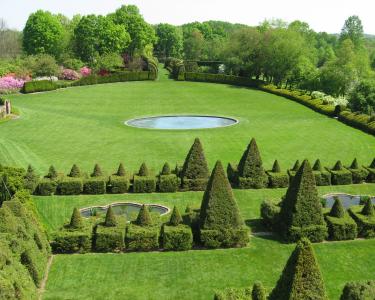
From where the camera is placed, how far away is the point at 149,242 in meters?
19.9

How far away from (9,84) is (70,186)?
49729 millimetres

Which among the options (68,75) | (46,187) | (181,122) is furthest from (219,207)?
(68,75)

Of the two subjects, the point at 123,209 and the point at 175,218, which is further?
the point at 123,209

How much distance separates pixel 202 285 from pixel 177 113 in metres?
41.3

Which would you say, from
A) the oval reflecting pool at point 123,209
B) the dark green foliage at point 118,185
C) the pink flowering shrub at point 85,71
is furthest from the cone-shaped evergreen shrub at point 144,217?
the pink flowering shrub at point 85,71

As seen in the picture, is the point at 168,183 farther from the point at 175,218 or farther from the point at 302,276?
the point at 302,276

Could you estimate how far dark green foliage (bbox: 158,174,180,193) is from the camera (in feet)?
90.2

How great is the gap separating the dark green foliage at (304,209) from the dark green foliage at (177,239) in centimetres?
458

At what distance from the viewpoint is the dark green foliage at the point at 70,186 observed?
27.1 m

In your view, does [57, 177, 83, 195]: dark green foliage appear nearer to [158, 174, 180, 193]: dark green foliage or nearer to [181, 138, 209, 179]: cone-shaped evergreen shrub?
[158, 174, 180, 193]: dark green foliage

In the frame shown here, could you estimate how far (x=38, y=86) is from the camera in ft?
238

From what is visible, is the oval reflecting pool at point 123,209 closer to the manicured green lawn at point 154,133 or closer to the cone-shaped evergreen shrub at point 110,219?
the cone-shaped evergreen shrub at point 110,219

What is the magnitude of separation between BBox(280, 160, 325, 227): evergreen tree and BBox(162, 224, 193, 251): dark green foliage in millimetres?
4707

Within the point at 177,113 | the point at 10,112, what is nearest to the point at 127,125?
the point at 177,113
